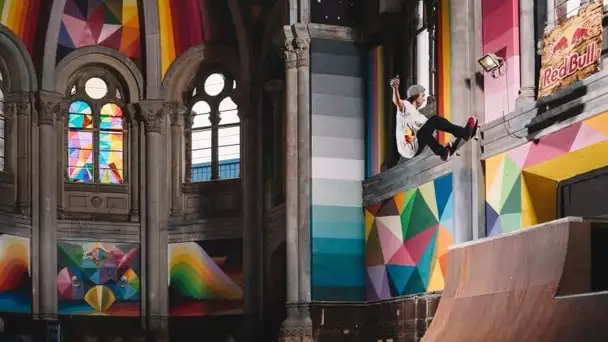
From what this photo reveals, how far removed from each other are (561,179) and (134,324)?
1293cm

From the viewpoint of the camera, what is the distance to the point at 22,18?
27141mm

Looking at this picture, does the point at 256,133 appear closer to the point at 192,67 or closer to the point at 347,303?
the point at 192,67

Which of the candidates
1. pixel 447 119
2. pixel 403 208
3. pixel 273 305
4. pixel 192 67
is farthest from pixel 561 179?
pixel 192 67

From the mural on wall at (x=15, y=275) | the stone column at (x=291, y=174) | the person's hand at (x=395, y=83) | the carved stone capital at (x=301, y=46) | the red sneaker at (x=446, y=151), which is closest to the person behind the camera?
the red sneaker at (x=446, y=151)

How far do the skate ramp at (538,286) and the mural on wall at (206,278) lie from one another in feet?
44.1

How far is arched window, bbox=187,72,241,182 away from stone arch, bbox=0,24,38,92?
3.65 metres

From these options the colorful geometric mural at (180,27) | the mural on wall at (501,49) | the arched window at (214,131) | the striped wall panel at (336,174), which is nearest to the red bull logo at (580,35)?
the mural on wall at (501,49)

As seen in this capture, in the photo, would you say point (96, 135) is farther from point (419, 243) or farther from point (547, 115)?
point (547, 115)

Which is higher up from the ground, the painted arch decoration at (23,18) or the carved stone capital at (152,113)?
the painted arch decoration at (23,18)

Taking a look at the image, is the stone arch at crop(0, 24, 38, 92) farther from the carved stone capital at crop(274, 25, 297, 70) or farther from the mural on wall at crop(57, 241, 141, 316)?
the carved stone capital at crop(274, 25, 297, 70)

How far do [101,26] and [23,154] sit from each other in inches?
136

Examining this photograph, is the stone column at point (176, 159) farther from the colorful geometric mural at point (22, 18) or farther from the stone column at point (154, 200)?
the colorful geometric mural at point (22, 18)

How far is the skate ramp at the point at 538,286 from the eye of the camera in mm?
11625

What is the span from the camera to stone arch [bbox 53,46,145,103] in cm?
2773
